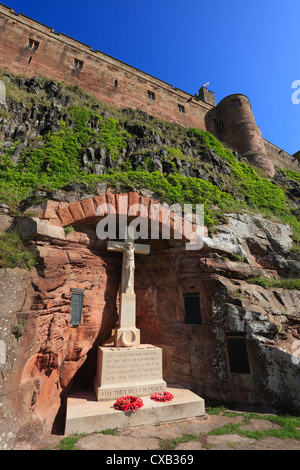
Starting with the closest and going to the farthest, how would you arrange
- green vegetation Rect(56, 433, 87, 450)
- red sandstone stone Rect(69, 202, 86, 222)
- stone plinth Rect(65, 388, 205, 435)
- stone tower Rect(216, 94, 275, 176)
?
green vegetation Rect(56, 433, 87, 450) → stone plinth Rect(65, 388, 205, 435) → red sandstone stone Rect(69, 202, 86, 222) → stone tower Rect(216, 94, 275, 176)

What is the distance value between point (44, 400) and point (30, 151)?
33.8 feet

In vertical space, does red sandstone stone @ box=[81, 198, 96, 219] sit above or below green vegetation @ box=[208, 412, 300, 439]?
above

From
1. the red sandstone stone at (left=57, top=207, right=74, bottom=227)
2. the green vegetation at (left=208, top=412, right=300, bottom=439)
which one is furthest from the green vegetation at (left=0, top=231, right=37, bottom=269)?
the green vegetation at (left=208, top=412, right=300, bottom=439)

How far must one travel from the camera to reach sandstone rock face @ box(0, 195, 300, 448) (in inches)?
217

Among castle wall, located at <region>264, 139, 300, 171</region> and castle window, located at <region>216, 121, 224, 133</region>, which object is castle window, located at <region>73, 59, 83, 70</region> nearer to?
castle window, located at <region>216, 121, 224, 133</region>

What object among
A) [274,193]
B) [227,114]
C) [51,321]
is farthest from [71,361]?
[227,114]

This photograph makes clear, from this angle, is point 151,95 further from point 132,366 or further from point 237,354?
point 132,366

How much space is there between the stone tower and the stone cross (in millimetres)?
19409

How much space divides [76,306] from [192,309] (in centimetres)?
418

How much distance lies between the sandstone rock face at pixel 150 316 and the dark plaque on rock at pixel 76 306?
19cm

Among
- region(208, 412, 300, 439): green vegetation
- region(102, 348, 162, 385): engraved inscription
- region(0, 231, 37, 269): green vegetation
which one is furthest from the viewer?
region(102, 348, 162, 385): engraved inscription

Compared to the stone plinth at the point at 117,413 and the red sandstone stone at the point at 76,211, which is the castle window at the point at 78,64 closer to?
the red sandstone stone at the point at 76,211

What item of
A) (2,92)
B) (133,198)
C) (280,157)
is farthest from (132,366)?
(280,157)
